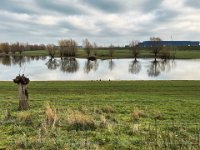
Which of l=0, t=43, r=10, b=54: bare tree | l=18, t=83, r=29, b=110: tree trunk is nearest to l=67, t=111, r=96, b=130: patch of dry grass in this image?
l=18, t=83, r=29, b=110: tree trunk

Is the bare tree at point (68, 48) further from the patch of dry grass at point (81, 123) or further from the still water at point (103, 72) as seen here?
the patch of dry grass at point (81, 123)

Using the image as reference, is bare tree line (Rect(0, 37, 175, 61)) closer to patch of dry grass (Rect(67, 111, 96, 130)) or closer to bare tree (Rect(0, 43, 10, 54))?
bare tree (Rect(0, 43, 10, 54))

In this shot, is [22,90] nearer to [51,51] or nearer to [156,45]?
[156,45]

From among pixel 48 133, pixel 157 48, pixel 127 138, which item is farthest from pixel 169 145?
pixel 157 48

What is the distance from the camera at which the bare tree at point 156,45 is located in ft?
422

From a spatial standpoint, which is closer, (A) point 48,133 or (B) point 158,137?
(B) point 158,137

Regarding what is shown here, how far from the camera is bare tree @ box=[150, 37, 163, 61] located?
128 meters

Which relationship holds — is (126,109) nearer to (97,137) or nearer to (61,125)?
(61,125)

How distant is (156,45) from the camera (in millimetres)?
130750

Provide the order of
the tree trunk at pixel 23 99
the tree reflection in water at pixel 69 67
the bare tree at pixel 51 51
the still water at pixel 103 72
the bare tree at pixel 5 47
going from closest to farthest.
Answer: the tree trunk at pixel 23 99
the still water at pixel 103 72
the tree reflection in water at pixel 69 67
the bare tree at pixel 51 51
the bare tree at pixel 5 47

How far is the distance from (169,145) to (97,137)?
7.64ft

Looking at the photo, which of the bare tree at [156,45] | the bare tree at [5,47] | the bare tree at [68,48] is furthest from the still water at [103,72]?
the bare tree at [5,47]

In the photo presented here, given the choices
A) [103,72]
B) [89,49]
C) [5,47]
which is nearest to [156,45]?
[89,49]

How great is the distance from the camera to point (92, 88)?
33.2m
